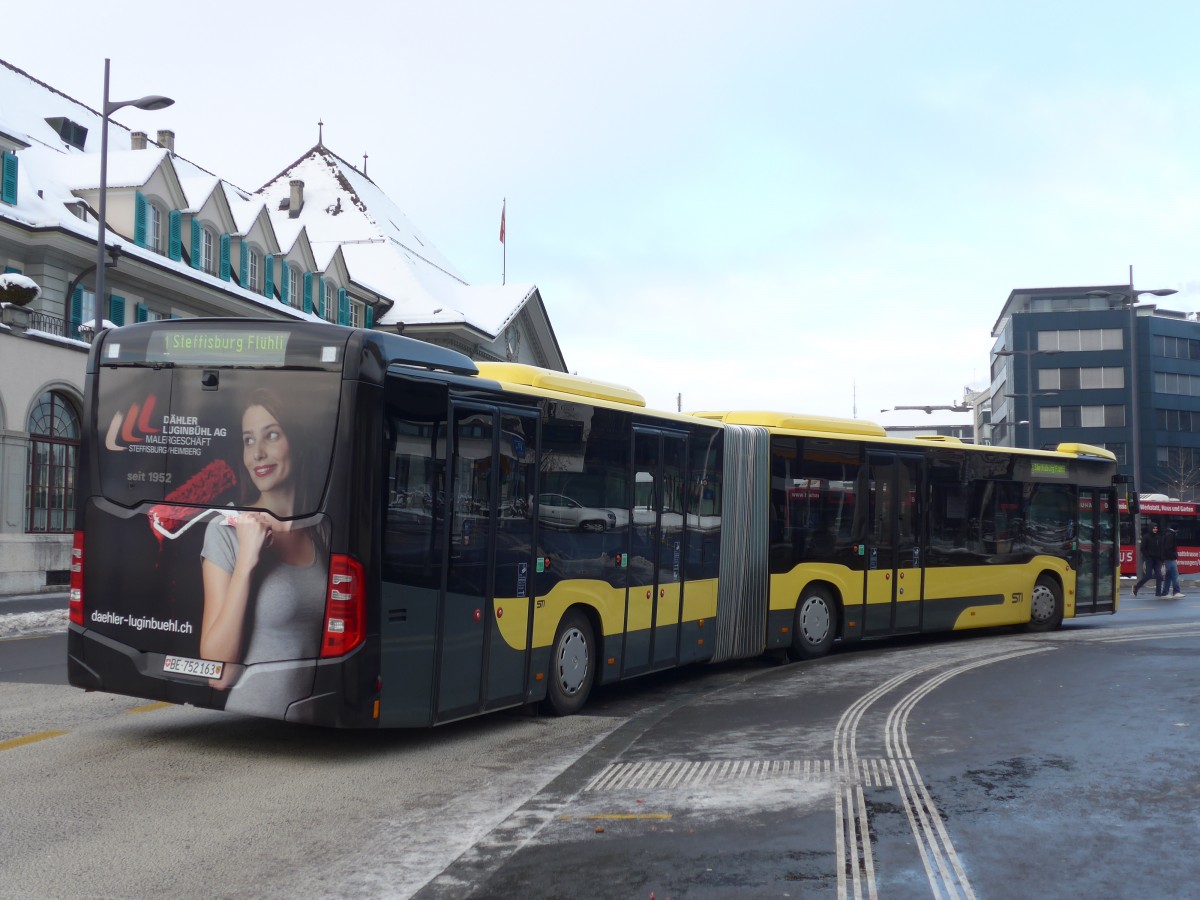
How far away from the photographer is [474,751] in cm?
924

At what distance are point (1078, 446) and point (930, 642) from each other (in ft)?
16.5

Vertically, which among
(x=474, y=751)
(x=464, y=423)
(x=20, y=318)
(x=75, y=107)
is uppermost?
(x=75, y=107)

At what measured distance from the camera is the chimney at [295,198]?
5503 cm

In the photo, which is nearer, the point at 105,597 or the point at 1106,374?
the point at 105,597

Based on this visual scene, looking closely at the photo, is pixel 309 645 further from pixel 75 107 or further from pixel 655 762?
pixel 75 107

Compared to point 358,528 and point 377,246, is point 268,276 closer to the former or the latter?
point 377,246

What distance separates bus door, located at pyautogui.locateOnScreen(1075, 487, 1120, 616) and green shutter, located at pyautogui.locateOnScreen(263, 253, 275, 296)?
28606 mm

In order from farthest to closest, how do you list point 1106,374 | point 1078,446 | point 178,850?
point 1106,374, point 1078,446, point 178,850

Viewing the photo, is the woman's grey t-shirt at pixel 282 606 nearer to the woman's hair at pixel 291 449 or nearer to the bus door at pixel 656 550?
the woman's hair at pixel 291 449

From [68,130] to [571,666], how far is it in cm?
3426

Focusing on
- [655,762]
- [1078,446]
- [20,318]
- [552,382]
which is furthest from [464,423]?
[20,318]

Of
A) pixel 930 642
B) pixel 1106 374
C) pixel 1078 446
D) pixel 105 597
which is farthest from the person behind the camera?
pixel 1106 374

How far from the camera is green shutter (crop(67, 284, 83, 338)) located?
32.2 m

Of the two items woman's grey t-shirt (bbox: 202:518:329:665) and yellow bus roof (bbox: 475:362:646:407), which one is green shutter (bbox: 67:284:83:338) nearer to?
yellow bus roof (bbox: 475:362:646:407)
